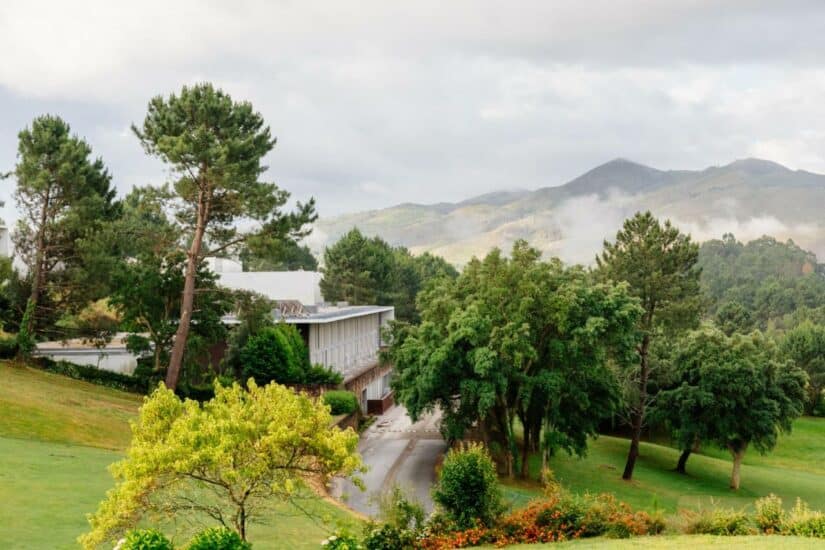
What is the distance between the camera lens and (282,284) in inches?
2245

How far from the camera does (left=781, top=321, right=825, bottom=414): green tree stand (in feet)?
221

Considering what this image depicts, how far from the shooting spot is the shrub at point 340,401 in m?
37.4

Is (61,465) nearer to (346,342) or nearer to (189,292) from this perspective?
(189,292)

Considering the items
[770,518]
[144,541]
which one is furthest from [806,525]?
[144,541]

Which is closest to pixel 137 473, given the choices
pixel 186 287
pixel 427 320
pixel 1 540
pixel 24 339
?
pixel 1 540

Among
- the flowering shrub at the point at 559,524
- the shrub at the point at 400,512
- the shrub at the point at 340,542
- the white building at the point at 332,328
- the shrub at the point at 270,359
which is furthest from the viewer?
the white building at the point at 332,328

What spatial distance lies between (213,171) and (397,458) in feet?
47.2

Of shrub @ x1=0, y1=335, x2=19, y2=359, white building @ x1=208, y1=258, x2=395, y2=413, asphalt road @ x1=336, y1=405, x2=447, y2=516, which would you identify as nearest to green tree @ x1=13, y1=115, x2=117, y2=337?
shrub @ x1=0, y1=335, x2=19, y2=359

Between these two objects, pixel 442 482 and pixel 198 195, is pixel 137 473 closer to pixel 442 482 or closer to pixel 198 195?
pixel 442 482

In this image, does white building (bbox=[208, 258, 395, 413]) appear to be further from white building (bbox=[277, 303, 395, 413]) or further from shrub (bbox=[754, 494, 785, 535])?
shrub (bbox=[754, 494, 785, 535])

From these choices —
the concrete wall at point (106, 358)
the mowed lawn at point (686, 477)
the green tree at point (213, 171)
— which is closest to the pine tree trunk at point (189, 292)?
the green tree at point (213, 171)

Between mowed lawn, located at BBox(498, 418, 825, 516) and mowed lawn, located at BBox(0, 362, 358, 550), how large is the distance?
1050cm

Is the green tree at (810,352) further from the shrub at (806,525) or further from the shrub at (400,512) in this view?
the shrub at (400,512)

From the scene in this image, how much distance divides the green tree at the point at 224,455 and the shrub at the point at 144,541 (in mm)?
490
